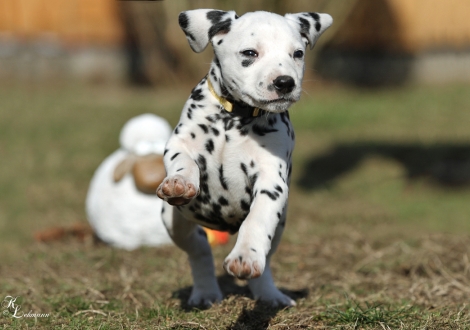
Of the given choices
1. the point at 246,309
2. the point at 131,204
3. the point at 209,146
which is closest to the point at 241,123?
the point at 209,146

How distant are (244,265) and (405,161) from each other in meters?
8.26

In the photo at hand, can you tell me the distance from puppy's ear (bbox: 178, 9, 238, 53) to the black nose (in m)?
0.60

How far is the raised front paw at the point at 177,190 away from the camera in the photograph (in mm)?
3854

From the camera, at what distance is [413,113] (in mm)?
13883

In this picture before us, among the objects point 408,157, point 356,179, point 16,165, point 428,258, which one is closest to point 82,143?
point 16,165

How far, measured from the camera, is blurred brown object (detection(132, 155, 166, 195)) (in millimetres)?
7359

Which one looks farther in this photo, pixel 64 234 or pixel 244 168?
pixel 64 234

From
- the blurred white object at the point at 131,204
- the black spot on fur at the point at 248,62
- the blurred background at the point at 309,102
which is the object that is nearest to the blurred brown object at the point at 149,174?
the blurred white object at the point at 131,204

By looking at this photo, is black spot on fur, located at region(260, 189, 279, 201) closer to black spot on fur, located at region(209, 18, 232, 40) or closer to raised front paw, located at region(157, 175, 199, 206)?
raised front paw, located at region(157, 175, 199, 206)

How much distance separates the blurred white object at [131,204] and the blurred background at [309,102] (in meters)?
1.69

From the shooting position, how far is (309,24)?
4.55 m

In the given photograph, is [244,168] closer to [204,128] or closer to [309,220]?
[204,128]

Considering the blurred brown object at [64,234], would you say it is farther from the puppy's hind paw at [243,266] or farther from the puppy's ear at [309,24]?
the puppy's hind paw at [243,266]

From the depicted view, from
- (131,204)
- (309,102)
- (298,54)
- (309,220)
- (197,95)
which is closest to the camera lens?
(298,54)
